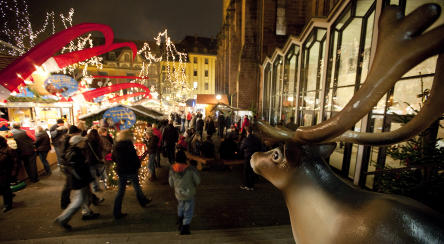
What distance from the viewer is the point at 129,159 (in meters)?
3.86

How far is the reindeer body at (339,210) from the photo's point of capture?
109 cm

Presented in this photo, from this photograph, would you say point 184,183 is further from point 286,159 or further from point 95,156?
point 95,156

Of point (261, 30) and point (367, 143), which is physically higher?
point (261, 30)

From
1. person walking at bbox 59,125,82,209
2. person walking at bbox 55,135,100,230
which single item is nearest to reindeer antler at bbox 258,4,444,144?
person walking at bbox 55,135,100,230

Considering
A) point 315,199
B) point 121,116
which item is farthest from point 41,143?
point 315,199

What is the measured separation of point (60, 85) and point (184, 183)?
22.8 ft

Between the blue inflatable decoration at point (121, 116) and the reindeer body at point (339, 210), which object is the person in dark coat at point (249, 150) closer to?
the reindeer body at point (339, 210)

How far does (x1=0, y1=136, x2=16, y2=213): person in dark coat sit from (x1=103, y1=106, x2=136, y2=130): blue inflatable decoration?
8.48 feet

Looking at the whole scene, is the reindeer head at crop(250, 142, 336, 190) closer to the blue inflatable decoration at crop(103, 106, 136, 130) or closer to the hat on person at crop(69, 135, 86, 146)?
the hat on person at crop(69, 135, 86, 146)

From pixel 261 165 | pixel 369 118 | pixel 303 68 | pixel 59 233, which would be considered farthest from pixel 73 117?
pixel 369 118

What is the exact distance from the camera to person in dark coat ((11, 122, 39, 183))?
529cm

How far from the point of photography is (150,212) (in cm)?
407

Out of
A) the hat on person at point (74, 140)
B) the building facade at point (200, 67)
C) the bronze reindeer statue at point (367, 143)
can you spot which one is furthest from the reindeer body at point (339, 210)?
the building facade at point (200, 67)

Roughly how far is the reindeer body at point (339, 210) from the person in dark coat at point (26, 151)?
292 inches
